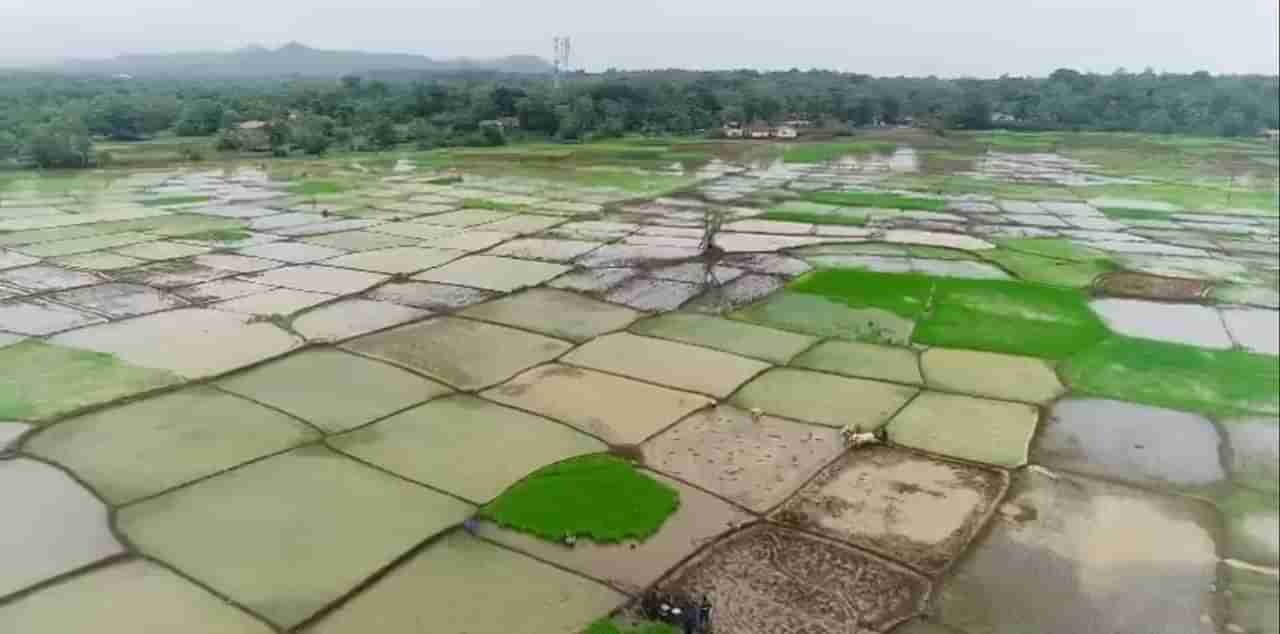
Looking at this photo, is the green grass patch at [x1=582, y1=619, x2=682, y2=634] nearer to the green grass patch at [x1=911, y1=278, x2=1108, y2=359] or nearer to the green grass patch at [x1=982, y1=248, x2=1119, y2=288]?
the green grass patch at [x1=911, y1=278, x2=1108, y2=359]

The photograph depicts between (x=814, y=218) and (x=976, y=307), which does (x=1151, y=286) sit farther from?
(x=814, y=218)

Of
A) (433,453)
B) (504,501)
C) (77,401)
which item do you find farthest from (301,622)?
(77,401)

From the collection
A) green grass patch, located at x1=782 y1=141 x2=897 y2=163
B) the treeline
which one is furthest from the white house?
green grass patch, located at x1=782 y1=141 x2=897 y2=163

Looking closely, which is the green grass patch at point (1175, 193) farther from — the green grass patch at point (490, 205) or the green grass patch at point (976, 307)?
the green grass patch at point (490, 205)

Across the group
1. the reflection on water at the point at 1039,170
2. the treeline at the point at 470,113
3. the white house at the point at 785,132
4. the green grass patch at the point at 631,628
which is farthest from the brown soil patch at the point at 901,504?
the white house at the point at 785,132

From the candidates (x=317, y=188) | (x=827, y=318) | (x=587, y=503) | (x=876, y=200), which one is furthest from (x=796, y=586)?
(x=317, y=188)

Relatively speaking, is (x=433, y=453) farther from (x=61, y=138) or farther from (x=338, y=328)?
(x=61, y=138)
